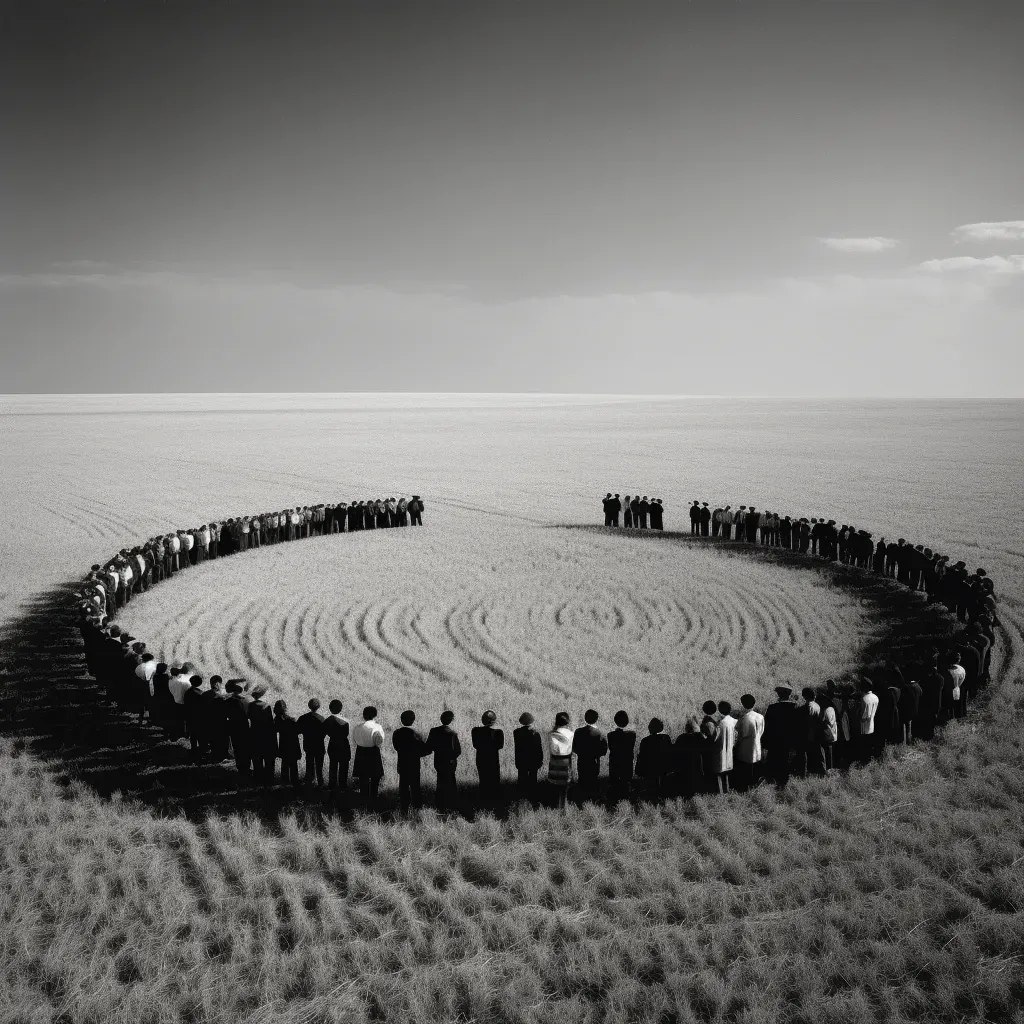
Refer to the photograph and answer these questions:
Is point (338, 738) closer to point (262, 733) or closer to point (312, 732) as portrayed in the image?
point (312, 732)

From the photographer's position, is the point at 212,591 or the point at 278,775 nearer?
the point at 278,775

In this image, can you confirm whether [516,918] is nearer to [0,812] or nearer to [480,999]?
[480,999]

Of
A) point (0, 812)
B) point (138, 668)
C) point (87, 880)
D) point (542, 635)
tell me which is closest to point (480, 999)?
point (87, 880)

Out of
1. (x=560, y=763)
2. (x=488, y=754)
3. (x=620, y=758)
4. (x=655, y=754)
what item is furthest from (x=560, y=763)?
(x=655, y=754)

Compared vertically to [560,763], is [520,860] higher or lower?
lower

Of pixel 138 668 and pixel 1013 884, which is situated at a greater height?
pixel 138 668

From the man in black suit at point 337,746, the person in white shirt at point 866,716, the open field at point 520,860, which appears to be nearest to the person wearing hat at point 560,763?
the open field at point 520,860
